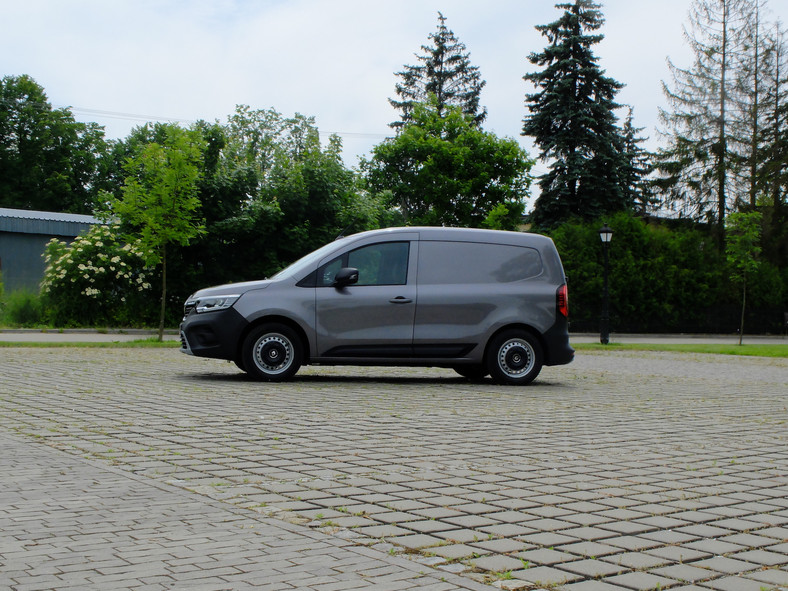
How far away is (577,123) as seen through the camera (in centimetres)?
4609

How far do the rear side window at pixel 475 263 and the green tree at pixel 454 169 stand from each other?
39.1 meters

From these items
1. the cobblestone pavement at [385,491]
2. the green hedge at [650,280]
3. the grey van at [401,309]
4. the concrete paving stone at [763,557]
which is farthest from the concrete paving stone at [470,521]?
the green hedge at [650,280]

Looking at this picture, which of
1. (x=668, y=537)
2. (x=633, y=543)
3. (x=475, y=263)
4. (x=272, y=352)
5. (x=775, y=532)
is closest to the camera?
(x=633, y=543)

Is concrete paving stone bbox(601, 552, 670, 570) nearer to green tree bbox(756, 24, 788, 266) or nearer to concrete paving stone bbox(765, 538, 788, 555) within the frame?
concrete paving stone bbox(765, 538, 788, 555)

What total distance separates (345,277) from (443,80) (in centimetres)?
5197

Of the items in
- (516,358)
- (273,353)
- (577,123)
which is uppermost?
(577,123)

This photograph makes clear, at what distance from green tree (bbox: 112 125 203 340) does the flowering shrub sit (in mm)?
7601

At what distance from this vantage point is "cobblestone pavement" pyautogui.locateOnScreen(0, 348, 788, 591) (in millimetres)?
3730

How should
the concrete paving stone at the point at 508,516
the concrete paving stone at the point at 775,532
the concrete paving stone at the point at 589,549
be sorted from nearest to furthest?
the concrete paving stone at the point at 589,549
the concrete paving stone at the point at 775,532
the concrete paving stone at the point at 508,516

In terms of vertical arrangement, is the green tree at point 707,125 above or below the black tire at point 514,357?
above

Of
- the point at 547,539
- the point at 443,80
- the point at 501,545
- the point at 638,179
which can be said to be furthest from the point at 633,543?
the point at 443,80

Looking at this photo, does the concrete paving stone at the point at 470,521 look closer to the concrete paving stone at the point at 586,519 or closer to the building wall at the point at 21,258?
the concrete paving stone at the point at 586,519

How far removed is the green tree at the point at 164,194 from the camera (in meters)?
20.1

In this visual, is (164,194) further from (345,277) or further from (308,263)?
(345,277)
